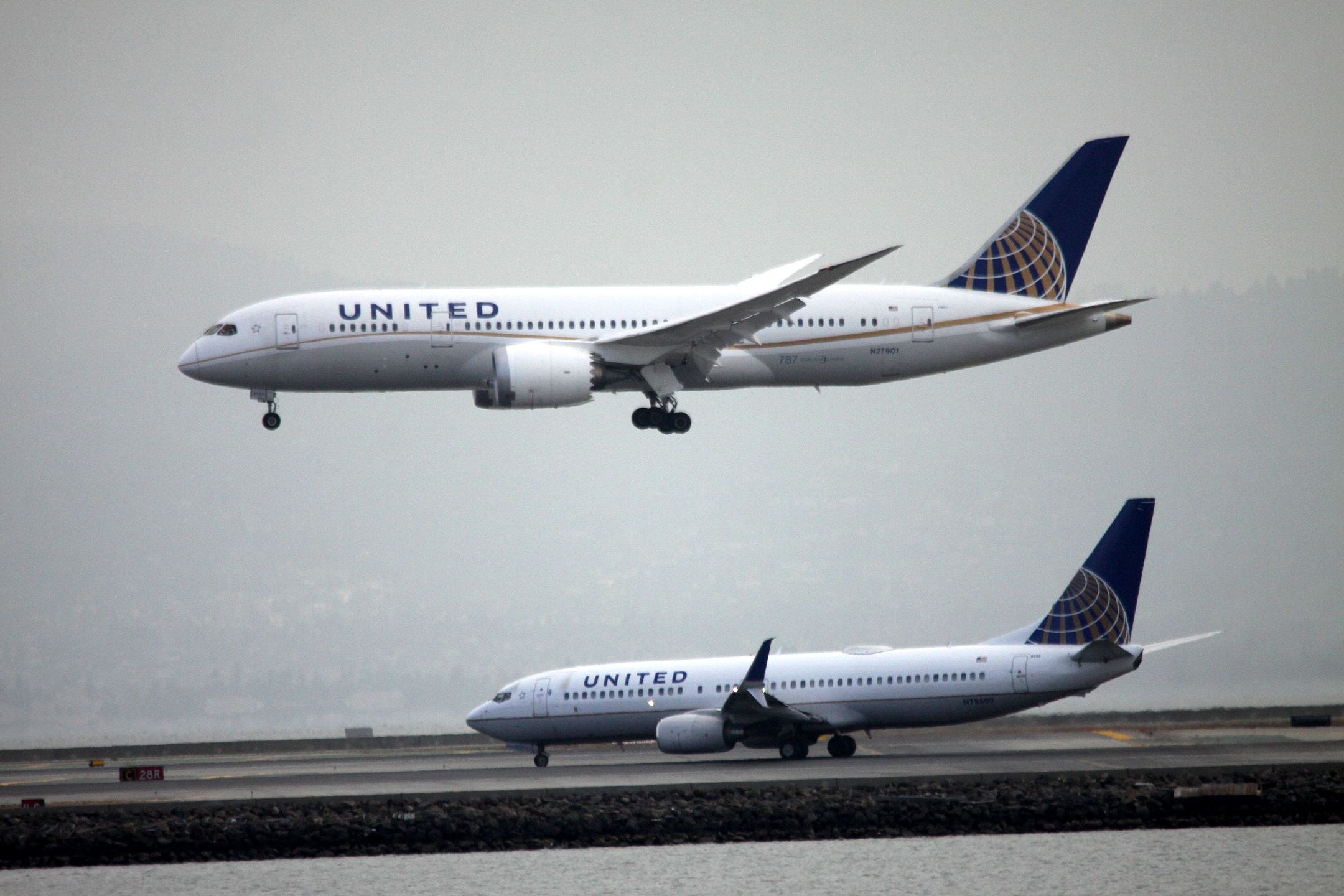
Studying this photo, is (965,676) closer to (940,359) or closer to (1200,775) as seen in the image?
(1200,775)

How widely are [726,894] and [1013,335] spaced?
21348 mm

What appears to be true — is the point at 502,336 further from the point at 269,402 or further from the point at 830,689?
the point at 830,689

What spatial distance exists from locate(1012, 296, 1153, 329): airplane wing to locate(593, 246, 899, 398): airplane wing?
8.44 m

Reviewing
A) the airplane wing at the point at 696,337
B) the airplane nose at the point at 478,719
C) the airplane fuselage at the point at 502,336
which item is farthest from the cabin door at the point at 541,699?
the airplane wing at the point at 696,337

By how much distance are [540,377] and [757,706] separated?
1662 centimetres

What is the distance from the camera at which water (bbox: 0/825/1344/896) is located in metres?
54.8

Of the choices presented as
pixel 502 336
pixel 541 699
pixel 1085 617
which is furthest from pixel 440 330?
pixel 1085 617

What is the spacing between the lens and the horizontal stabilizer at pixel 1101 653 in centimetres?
5862

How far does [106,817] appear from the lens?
180 feet

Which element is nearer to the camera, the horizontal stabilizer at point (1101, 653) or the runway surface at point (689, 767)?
the runway surface at point (689, 767)

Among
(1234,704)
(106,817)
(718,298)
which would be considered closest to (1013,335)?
(718,298)

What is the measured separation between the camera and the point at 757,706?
193 ft

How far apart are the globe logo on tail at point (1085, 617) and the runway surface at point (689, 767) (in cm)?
434

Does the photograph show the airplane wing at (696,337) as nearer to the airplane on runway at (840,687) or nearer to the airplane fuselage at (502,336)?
the airplane fuselage at (502,336)
